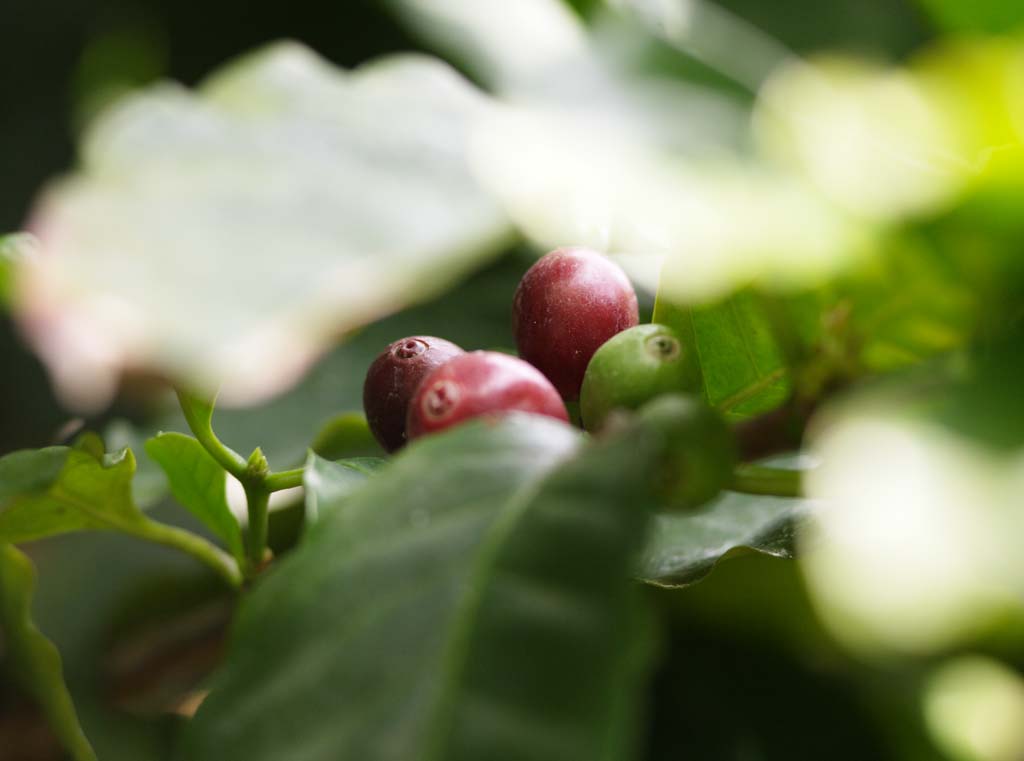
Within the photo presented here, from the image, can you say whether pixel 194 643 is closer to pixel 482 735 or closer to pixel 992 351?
pixel 482 735

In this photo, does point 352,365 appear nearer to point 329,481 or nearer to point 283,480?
point 283,480

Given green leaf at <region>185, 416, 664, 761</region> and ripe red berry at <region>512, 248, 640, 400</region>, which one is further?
ripe red berry at <region>512, 248, 640, 400</region>

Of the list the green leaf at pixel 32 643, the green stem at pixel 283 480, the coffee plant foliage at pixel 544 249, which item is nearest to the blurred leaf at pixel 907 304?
the coffee plant foliage at pixel 544 249

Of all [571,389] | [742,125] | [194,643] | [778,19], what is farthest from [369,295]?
[778,19]

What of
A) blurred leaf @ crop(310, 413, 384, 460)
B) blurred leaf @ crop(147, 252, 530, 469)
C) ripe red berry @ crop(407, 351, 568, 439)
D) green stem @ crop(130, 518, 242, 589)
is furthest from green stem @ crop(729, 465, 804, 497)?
blurred leaf @ crop(147, 252, 530, 469)

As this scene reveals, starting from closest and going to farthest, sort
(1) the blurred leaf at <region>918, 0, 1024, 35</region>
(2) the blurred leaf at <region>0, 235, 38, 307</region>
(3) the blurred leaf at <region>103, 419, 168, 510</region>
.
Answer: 1. (1) the blurred leaf at <region>918, 0, 1024, 35</region>
2. (2) the blurred leaf at <region>0, 235, 38, 307</region>
3. (3) the blurred leaf at <region>103, 419, 168, 510</region>

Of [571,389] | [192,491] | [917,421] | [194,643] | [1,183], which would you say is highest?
[917,421]

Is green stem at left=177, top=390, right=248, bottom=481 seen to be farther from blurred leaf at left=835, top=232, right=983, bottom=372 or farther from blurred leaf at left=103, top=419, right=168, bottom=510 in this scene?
blurred leaf at left=835, top=232, right=983, bottom=372
